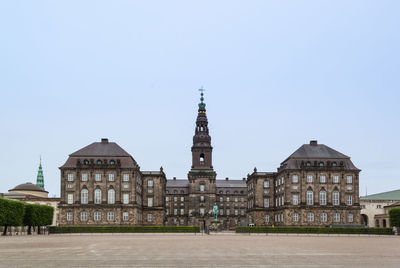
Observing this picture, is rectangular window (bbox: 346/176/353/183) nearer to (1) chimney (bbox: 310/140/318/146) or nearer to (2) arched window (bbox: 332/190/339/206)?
(2) arched window (bbox: 332/190/339/206)

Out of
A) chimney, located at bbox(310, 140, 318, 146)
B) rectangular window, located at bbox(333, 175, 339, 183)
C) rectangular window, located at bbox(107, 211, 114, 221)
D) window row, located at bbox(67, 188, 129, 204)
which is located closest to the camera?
rectangular window, located at bbox(107, 211, 114, 221)

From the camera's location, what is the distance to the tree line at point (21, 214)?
3169 inches

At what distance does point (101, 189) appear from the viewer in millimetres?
110812

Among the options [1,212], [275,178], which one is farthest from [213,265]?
[275,178]

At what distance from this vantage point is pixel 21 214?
3383 inches

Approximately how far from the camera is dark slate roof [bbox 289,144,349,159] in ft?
372

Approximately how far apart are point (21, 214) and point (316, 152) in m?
62.2

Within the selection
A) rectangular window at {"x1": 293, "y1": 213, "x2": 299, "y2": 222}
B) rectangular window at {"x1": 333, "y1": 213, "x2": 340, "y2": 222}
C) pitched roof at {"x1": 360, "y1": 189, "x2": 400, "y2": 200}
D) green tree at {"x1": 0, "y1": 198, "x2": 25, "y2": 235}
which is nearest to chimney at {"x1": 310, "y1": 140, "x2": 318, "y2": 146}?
rectangular window at {"x1": 333, "y1": 213, "x2": 340, "y2": 222}

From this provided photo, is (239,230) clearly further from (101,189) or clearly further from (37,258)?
(37,258)

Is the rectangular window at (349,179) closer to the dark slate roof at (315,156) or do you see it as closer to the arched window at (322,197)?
the dark slate roof at (315,156)

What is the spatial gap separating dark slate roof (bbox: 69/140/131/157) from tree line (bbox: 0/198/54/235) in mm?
16207

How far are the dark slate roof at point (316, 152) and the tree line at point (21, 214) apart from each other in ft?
171

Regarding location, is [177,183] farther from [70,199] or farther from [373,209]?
[70,199]

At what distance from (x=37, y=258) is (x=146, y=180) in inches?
3847
